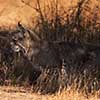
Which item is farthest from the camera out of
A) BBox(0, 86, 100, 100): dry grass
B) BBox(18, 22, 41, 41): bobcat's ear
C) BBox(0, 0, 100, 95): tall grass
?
BBox(18, 22, 41, 41): bobcat's ear

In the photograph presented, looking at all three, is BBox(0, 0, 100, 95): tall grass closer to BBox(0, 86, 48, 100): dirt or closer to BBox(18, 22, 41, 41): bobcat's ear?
BBox(0, 86, 48, 100): dirt

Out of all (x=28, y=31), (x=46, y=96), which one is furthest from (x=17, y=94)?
(x=28, y=31)

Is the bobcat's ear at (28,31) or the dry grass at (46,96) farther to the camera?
the bobcat's ear at (28,31)

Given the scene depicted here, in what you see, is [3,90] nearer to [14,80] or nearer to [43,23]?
[14,80]

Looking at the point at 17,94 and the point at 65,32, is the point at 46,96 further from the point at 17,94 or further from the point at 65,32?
the point at 65,32

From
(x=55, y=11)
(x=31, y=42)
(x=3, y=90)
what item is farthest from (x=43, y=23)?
(x=3, y=90)

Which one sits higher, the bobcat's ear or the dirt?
the bobcat's ear

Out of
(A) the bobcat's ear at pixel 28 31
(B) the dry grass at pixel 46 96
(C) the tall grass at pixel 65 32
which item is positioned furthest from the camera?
(A) the bobcat's ear at pixel 28 31

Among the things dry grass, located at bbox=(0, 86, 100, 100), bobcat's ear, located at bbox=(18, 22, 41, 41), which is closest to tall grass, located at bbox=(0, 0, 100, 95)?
dry grass, located at bbox=(0, 86, 100, 100)

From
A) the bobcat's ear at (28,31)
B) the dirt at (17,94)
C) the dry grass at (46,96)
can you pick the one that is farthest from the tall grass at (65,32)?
the bobcat's ear at (28,31)

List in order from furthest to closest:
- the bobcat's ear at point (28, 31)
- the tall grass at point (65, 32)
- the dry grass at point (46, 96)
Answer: the bobcat's ear at point (28, 31)
the tall grass at point (65, 32)
the dry grass at point (46, 96)

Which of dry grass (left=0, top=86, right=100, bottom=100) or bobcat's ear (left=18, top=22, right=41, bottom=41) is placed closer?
dry grass (left=0, top=86, right=100, bottom=100)

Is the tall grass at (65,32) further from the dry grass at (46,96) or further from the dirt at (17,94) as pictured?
the dry grass at (46,96)

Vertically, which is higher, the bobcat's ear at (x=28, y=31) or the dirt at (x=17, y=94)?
the bobcat's ear at (x=28, y=31)
